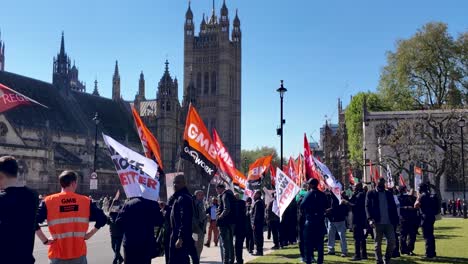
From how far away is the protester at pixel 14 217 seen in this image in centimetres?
558

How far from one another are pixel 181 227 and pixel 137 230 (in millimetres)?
1036

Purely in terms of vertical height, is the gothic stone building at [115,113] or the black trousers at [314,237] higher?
the gothic stone building at [115,113]

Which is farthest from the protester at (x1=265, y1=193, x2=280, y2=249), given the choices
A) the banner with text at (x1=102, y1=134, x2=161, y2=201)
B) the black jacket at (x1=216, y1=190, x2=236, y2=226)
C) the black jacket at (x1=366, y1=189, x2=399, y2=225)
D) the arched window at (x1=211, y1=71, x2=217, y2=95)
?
the arched window at (x1=211, y1=71, x2=217, y2=95)

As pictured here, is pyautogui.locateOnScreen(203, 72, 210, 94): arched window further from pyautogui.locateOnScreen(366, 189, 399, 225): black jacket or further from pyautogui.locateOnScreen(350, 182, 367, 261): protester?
pyautogui.locateOnScreen(366, 189, 399, 225): black jacket

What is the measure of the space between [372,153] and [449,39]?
721 inches

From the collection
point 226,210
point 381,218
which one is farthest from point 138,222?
point 381,218

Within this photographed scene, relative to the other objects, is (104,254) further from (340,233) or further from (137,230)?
(137,230)

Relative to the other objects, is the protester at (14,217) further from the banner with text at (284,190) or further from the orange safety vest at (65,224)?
the banner with text at (284,190)

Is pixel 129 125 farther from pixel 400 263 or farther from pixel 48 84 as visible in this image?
pixel 400 263

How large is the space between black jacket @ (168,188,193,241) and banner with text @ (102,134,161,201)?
0.47 meters

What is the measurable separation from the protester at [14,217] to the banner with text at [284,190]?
372 inches

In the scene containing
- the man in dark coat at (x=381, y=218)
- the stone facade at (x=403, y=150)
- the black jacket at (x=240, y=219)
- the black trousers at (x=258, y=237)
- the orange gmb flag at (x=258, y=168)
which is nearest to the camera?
the man in dark coat at (x=381, y=218)

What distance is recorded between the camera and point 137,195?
879 centimetres

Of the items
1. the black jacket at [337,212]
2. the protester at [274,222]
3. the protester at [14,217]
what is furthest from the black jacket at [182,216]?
the protester at [274,222]
